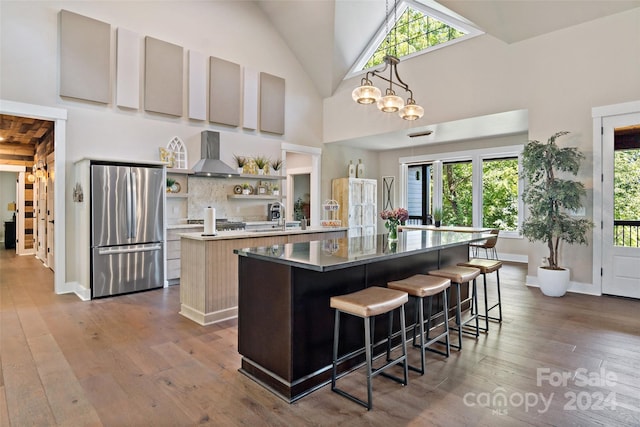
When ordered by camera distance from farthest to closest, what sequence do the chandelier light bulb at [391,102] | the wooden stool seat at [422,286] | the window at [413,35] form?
the window at [413,35], the chandelier light bulb at [391,102], the wooden stool seat at [422,286]

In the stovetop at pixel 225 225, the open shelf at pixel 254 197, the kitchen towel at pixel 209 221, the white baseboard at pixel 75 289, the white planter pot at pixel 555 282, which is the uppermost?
the open shelf at pixel 254 197

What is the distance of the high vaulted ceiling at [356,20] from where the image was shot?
15.5 feet

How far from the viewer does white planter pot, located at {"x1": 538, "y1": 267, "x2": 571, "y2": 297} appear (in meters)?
4.66

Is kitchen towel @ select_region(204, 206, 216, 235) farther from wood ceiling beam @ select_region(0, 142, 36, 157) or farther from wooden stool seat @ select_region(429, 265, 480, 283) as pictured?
wood ceiling beam @ select_region(0, 142, 36, 157)

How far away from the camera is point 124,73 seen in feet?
17.5

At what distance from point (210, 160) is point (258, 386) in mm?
4425

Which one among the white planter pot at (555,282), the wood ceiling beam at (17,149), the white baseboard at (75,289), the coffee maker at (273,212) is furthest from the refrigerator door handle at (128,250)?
the wood ceiling beam at (17,149)

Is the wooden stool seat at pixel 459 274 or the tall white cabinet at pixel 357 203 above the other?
the tall white cabinet at pixel 357 203

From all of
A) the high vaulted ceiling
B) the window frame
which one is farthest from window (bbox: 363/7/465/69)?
the window frame

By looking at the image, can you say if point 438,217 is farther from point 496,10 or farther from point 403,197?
point 496,10

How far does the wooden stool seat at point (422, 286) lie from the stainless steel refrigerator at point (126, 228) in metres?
3.81

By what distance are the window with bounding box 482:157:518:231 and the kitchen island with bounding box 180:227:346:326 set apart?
619 centimetres

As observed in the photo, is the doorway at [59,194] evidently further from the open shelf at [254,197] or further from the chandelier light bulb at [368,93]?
the chandelier light bulb at [368,93]

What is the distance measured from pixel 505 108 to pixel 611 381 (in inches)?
169
